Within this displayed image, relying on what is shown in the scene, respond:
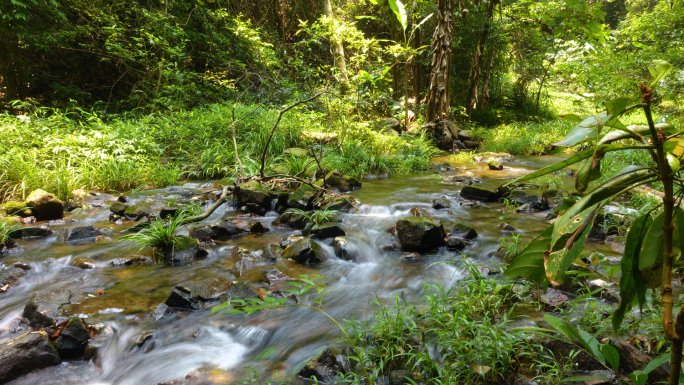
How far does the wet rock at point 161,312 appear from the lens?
256 centimetres

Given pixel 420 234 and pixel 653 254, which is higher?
pixel 653 254

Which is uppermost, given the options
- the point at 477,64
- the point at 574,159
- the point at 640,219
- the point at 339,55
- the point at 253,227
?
the point at 339,55

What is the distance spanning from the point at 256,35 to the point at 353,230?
9070mm

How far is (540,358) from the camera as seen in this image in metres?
1.80

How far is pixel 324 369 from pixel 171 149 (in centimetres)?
668

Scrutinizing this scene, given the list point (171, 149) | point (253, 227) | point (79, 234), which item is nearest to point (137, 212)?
point (79, 234)

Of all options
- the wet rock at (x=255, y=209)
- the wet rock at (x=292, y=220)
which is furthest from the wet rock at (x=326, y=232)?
the wet rock at (x=255, y=209)

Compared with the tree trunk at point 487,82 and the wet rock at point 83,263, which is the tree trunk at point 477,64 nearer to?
the tree trunk at point 487,82

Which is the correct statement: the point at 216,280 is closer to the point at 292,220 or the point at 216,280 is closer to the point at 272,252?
the point at 272,252

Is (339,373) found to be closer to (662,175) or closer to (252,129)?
(662,175)

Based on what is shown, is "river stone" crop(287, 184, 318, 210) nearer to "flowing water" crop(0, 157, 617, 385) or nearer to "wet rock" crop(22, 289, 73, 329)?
"flowing water" crop(0, 157, 617, 385)

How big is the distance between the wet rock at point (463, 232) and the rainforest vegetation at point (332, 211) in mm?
20

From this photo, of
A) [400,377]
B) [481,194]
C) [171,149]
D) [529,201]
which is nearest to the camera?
[400,377]

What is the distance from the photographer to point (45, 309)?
2457 millimetres
